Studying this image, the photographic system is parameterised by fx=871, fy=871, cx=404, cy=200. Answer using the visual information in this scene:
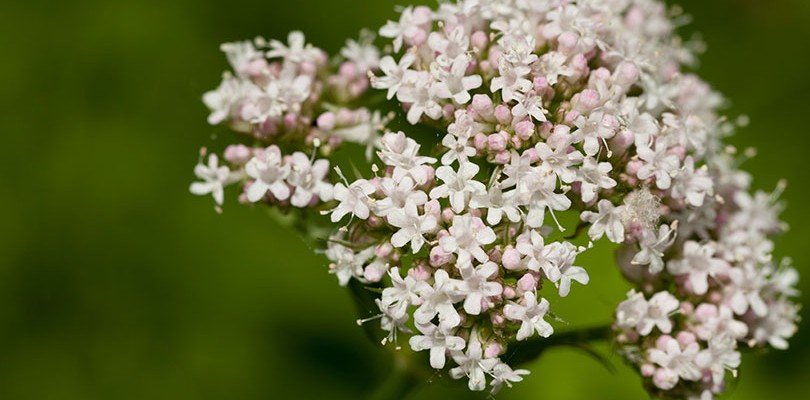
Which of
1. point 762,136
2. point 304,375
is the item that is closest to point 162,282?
point 304,375

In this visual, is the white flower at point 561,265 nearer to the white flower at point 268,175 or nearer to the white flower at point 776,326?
the white flower at point 268,175

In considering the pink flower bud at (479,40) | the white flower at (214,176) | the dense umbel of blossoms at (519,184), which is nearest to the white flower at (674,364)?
the dense umbel of blossoms at (519,184)

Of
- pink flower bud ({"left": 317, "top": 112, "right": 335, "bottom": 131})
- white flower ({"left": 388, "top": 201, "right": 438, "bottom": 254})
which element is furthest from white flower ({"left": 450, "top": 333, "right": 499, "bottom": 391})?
pink flower bud ({"left": 317, "top": 112, "right": 335, "bottom": 131})

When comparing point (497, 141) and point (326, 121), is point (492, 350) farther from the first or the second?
point (326, 121)

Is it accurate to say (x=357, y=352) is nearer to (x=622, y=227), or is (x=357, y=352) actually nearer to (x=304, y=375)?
(x=304, y=375)

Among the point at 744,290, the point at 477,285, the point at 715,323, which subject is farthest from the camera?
the point at 744,290

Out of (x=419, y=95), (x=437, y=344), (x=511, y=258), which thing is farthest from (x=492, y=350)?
(x=419, y=95)
